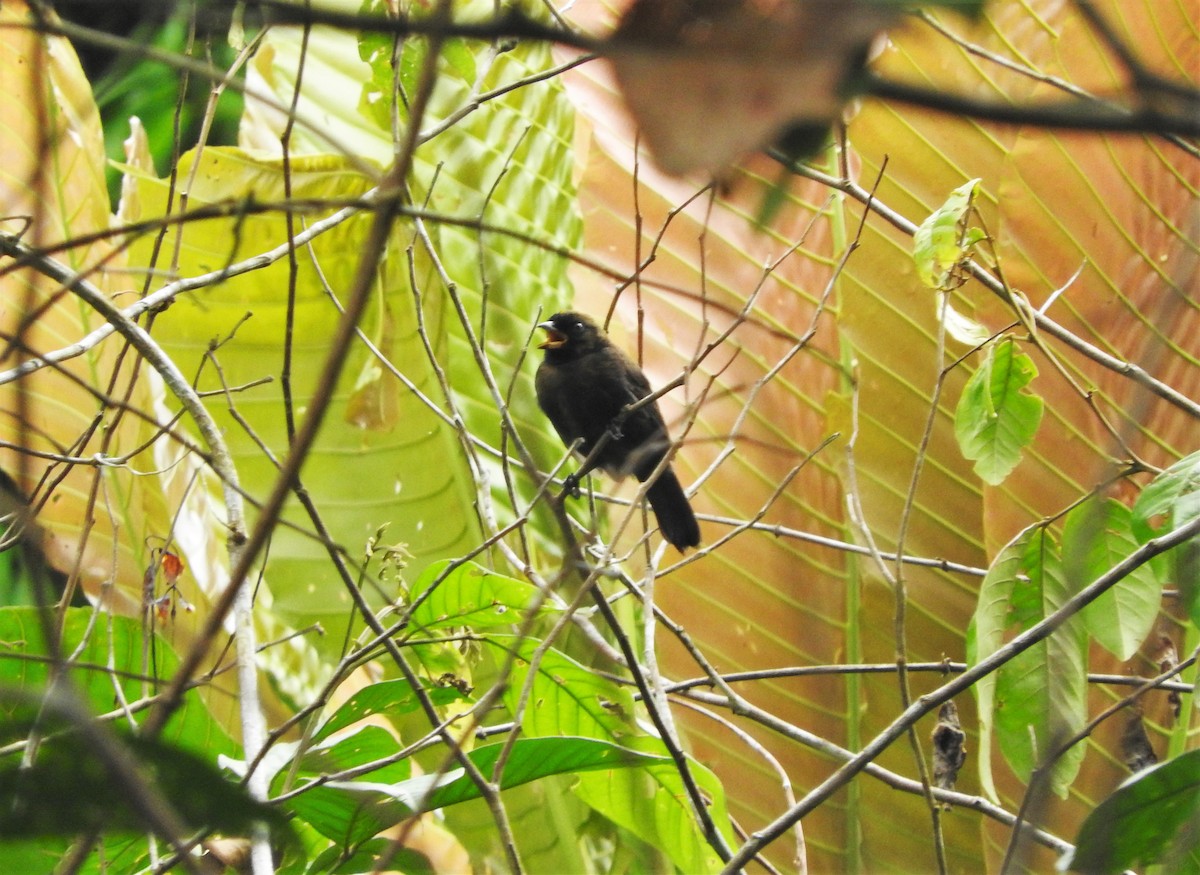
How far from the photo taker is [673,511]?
2990mm

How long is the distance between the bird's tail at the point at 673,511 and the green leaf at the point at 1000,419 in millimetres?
1170

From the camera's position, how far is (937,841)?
4.64 ft

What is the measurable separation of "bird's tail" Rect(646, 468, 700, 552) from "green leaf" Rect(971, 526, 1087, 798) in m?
1.22

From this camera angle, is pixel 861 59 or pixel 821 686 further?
pixel 821 686

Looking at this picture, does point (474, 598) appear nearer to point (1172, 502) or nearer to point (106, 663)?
point (106, 663)

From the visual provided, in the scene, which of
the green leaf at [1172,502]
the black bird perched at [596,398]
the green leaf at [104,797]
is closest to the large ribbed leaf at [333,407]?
the black bird perched at [596,398]

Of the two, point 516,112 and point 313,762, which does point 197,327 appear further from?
point 313,762

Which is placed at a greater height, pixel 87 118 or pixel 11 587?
pixel 87 118

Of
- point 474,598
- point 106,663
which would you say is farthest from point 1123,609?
point 106,663

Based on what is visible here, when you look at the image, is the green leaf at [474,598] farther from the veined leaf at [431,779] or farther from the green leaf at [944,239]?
the green leaf at [944,239]

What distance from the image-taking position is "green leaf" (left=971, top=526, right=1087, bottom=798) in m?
1.66

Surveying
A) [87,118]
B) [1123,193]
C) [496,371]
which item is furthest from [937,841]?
[87,118]

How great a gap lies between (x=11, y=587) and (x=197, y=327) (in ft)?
4.16

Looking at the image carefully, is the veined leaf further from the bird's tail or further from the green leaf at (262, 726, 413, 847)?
the bird's tail
